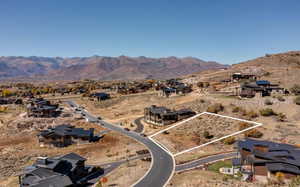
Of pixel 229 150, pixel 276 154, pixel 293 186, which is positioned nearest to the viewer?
pixel 293 186

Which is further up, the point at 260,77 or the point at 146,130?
the point at 260,77

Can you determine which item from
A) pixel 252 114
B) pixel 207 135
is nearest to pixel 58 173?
pixel 207 135

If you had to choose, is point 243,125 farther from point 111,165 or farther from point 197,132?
point 111,165

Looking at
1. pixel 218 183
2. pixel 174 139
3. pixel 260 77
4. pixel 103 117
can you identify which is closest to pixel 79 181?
pixel 218 183

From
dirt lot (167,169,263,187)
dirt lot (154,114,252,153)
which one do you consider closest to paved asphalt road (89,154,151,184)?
dirt lot (154,114,252,153)

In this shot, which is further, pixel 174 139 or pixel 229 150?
pixel 174 139

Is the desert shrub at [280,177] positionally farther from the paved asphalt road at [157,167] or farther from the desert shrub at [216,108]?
→ the desert shrub at [216,108]

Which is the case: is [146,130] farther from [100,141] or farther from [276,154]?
[276,154]
